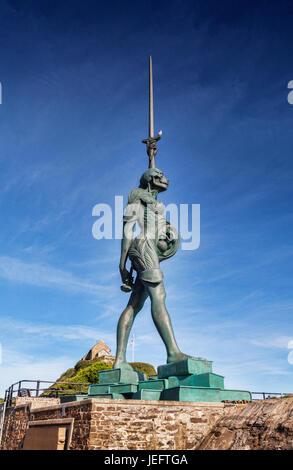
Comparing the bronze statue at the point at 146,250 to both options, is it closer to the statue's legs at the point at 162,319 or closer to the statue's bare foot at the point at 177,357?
the statue's legs at the point at 162,319

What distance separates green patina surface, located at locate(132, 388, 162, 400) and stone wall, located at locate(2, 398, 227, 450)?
10.5 inches

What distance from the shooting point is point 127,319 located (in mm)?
8648

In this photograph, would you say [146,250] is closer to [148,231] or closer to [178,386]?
[148,231]

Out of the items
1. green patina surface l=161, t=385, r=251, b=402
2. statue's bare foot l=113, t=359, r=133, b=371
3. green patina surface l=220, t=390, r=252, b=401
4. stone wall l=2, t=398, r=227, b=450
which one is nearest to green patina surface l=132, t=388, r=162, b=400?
green patina surface l=161, t=385, r=251, b=402

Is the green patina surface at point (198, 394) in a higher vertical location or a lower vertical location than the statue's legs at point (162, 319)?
lower

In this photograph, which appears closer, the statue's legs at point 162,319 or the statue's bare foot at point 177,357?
the statue's bare foot at point 177,357

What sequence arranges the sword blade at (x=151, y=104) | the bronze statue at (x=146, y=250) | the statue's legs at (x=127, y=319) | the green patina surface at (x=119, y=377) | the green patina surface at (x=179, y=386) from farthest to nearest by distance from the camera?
the sword blade at (x=151, y=104) < the statue's legs at (x=127, y=319) < the bronze statue at (x=146, y=250) < the green patina surface at (x=119, y=377) < the green patina surface at (x=179, y=386)

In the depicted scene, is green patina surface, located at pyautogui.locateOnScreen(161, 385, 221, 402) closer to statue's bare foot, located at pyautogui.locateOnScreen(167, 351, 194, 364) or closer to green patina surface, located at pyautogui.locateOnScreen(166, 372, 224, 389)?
green patina surface, located at pyautogui.locateOnScreen(166, 372, 224, 389)

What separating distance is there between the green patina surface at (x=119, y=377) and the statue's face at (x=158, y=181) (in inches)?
153

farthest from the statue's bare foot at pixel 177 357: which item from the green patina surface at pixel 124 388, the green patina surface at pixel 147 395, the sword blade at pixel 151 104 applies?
the sword blade at pixel 151 104

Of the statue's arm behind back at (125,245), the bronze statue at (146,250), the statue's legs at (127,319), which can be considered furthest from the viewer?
the statue's arm behind back at (125,245)

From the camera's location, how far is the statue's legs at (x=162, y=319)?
782cm

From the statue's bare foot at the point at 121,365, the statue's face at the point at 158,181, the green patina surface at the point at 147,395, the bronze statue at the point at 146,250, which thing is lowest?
→ the green patina surface at the point at 147,395
